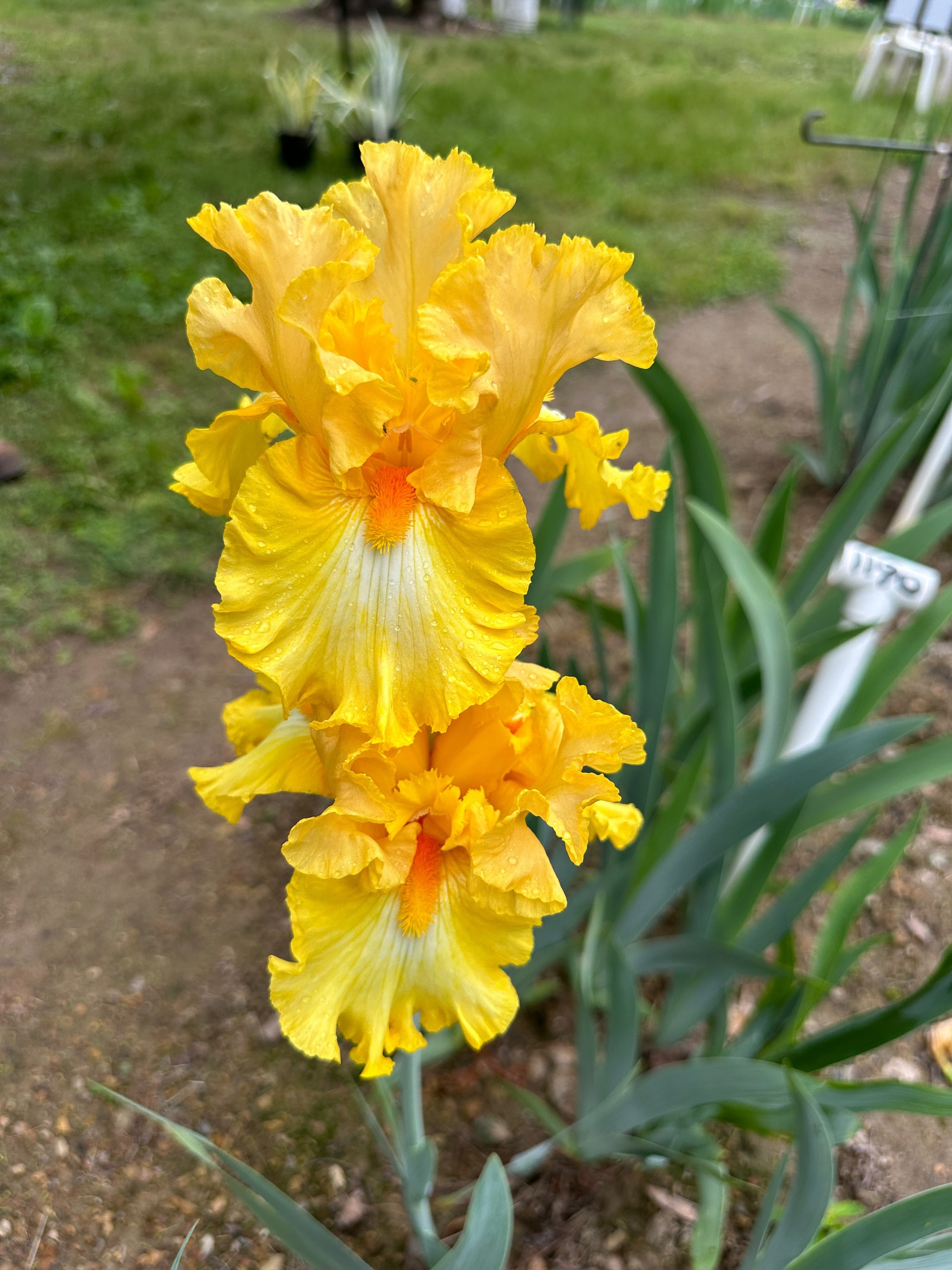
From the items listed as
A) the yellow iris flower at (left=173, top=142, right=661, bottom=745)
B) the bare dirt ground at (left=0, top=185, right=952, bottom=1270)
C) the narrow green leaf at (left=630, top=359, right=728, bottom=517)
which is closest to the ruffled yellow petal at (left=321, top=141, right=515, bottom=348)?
the yellow iris flower at (left=173, top=142, right=661, bottom=745)

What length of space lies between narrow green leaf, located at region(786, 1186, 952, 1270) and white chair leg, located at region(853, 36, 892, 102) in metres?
3.37

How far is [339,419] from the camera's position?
70 centimetres

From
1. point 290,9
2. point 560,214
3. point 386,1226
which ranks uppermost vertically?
point 290,9

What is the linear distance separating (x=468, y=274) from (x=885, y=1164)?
182 centimetres

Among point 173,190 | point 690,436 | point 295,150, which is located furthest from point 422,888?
point 295,150

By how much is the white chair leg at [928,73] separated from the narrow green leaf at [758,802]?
2330 millimetres

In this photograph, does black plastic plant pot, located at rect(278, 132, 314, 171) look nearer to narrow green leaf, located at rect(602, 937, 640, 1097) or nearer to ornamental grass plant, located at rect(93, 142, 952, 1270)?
ornamental grass plant, located at rect(93, 142, 952, 1270)

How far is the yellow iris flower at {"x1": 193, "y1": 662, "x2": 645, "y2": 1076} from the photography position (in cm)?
81

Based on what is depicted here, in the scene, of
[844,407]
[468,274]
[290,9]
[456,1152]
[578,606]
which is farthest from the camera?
[290,9]

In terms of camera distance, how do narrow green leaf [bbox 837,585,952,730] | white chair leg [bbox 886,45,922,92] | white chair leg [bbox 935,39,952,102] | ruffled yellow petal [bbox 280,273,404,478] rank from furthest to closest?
white chair leg [bbox 886,45,922,92] < white chair leg [bbox 935,39,952,102] < narrow green leaf [bbox 837,585,952,730] < ruffled yellow petal [bbox 280,273,404,478]

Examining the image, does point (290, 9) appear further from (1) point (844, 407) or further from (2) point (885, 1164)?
(2) point (885, 1164)

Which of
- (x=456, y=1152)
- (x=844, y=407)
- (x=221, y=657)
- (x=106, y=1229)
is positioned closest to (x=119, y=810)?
(x=221, y=657)

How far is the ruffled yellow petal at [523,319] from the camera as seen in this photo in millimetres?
672

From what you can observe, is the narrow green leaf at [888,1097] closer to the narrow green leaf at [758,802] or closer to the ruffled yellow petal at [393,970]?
the narrow green leaf at [758,802]
